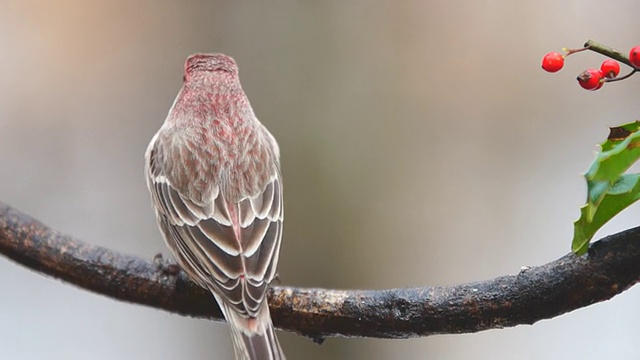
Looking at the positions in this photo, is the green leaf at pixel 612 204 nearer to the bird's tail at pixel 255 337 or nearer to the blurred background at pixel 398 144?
the bird's tail at pixel 255 337

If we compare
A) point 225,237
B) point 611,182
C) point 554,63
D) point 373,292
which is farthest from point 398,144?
point 611,182

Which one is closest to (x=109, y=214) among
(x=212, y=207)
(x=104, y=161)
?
(x=104, y=161)

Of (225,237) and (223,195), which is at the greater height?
(223,195)

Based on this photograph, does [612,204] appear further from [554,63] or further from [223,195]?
[223,195]

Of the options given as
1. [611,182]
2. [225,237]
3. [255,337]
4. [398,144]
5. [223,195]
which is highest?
[398,144]

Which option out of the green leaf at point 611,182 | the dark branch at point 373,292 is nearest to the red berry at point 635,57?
the green leaf at point 611,182
